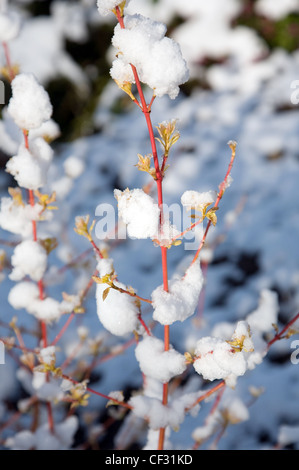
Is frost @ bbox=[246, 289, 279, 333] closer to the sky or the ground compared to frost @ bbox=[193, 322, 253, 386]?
closer to the sky

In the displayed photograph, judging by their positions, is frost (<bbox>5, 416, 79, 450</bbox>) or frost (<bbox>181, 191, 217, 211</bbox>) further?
frost (<bbox>5, 416, 79, 450</bbox>)

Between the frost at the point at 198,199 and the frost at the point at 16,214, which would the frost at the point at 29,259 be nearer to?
the frost at the point at 16,214

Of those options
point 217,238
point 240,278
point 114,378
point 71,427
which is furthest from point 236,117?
point 71,427

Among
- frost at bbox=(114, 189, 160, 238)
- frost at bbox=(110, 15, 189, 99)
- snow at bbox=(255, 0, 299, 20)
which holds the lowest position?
frost at bbox=(114, 189, 160, 238)

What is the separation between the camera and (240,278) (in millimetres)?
2281

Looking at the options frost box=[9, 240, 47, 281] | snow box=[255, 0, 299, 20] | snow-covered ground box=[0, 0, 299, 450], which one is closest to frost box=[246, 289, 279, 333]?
snow-covered ground box=[0, 0, 299, 450]

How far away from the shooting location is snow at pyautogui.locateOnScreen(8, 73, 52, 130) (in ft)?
3.02

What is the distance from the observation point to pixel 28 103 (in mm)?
917

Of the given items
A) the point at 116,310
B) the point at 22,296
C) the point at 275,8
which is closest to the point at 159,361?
the point at 116,310

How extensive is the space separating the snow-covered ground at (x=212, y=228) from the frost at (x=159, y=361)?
16mm

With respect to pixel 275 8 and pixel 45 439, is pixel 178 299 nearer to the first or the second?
pixel 45 439

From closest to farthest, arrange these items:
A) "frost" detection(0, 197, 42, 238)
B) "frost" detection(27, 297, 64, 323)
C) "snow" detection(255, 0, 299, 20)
Result: "frost" detection(0, 197, 42, 238), "frost" detection(27, 297, 64, 323), "snow" detection(255, 0, 299, 20)

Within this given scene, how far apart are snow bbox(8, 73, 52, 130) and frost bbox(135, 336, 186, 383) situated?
558mm

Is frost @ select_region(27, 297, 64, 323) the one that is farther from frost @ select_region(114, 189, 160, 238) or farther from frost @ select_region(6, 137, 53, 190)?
frost @ select_region(114, 189, 160, 238)
